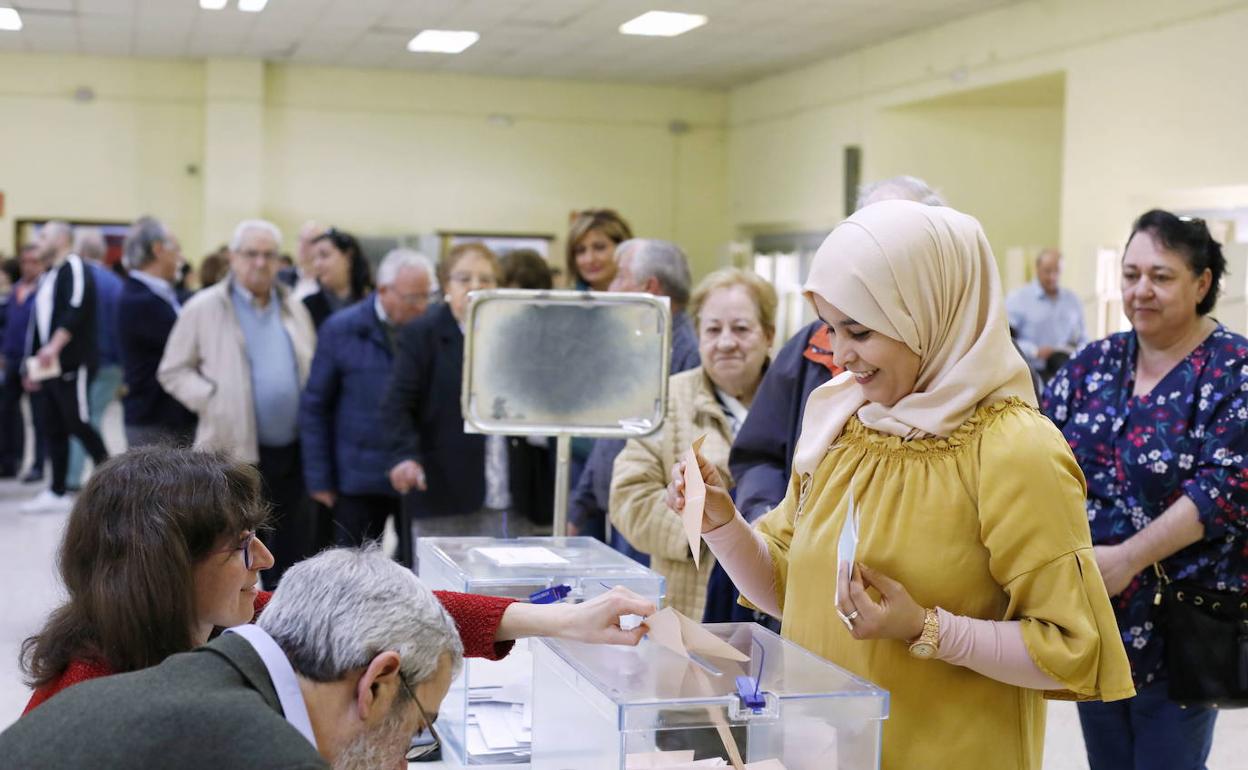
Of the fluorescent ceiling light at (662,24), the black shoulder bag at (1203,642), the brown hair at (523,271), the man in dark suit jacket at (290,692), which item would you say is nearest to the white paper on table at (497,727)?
the man in dark suit jacket at (290,692)

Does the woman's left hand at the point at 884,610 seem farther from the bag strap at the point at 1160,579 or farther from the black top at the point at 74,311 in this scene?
the black top at the point at 74,311

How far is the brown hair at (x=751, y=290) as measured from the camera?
338cm

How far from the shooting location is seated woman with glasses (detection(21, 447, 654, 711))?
172 centimetres

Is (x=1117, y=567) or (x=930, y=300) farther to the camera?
(x=1117, y=567)

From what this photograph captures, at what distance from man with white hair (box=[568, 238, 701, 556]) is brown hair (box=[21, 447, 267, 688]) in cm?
203

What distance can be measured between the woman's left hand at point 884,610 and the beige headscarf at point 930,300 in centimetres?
21

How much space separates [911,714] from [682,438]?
1586 mm

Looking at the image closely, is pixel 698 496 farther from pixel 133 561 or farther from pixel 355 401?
pixel 355 401

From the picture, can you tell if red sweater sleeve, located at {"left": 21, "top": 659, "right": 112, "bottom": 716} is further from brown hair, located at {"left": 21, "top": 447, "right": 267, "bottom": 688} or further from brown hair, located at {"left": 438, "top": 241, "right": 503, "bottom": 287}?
brown hair, located at {"left": 438, "top": 241, "right": 503, "bottom": 287}

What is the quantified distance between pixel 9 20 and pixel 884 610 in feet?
39.7

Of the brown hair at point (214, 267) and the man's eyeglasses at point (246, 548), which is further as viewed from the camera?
the brown hair at point (214, 267)

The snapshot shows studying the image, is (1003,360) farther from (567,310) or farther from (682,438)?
(682,438)

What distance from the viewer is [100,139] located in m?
14.1

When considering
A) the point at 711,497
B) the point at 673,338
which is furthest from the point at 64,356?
the point at 711,497
